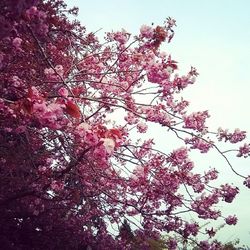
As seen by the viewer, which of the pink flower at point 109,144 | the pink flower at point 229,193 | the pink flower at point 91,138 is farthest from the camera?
the pink flower at point 229,193

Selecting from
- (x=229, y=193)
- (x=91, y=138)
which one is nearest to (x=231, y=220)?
(x=229, y=193)

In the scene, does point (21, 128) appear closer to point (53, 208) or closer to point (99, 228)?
point (53, 208)

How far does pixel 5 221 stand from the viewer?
26.5 ft

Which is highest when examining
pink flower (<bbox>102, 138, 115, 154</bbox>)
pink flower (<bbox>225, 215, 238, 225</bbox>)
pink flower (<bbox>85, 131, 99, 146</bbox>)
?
pink flower (<bbox>225, 215, 238, 225</bbox>)

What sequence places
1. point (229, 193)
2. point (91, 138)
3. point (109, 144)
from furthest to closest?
point (229, 193) → point (91, 138) → point (109, 144)

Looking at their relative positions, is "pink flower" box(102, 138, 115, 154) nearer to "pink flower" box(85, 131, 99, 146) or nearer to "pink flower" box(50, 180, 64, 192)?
"pink flower" box(85, 131, 99, 146)

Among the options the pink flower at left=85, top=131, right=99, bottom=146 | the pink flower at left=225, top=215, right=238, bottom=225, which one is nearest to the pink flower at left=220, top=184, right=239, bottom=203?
the pink flower at left=225, top=215, right=238, bottom=225

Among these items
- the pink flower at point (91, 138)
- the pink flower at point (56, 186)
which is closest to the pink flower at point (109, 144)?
the pink flower at point (91, 138)

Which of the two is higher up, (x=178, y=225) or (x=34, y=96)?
(x=178, y=225)

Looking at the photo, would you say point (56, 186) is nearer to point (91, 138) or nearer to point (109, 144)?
point (91, 138)

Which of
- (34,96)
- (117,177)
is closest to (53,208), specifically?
(117,177)

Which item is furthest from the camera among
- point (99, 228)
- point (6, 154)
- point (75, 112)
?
point (99, 228)

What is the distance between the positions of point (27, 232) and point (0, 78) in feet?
14.3

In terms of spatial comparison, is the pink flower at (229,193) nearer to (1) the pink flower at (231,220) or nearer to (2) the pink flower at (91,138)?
(1) the pink flower at (231,220)
